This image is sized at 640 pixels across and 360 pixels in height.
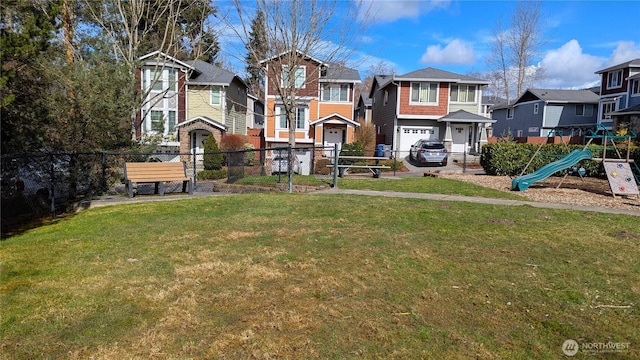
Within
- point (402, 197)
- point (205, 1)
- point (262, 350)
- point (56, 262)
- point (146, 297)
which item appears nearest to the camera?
point (262, 350)

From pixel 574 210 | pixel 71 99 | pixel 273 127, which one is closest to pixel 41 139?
pixel 71 99

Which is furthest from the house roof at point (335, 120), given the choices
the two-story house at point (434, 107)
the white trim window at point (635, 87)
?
the white trim window at point (635, 87)

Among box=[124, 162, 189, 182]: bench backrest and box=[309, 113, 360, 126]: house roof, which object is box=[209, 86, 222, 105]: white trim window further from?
box=[124, 162, 189, 182]: bench backrest

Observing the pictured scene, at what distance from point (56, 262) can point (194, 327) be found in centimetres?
322

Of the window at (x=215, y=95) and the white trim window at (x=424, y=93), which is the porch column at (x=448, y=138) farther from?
the window at (x=215, y=95)

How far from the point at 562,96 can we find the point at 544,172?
34761 mm

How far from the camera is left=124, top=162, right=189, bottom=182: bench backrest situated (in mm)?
12492

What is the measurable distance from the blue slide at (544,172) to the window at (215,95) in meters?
22.7

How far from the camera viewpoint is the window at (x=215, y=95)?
101 feet

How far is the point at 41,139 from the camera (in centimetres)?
1057

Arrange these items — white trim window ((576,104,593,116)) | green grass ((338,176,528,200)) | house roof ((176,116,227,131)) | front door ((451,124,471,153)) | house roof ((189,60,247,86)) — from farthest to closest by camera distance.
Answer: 1. white trim window ((576,104,593,116))
2. front door ((451,124,471,153))
3. house roof ((189,60,247,86))
4. house roof ((176,116,227,131))
5. green grass ((338,176,528,200))

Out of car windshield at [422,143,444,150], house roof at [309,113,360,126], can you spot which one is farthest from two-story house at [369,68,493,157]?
house roof at [309,113,360,126]

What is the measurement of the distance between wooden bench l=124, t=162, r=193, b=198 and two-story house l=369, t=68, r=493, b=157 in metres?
21.3

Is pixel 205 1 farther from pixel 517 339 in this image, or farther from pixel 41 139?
pixel 517 339
